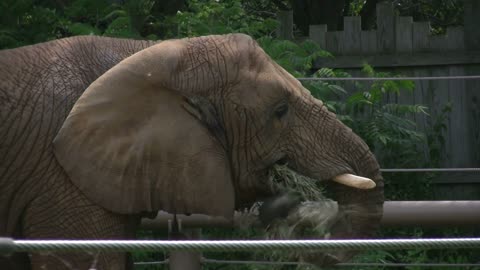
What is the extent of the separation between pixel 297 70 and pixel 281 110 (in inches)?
122

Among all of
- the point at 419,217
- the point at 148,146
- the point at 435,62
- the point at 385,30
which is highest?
the point at 148,146

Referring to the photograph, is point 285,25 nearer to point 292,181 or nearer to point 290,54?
point 290,54

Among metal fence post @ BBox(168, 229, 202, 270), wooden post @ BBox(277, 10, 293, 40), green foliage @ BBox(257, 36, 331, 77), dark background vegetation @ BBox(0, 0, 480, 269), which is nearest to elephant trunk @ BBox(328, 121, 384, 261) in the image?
metal fence post @ BBox(168, 229, 202, 270)

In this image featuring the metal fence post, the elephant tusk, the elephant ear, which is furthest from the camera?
the metal fence post

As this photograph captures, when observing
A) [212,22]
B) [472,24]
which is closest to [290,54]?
[212,22]

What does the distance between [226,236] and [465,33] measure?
308 cm

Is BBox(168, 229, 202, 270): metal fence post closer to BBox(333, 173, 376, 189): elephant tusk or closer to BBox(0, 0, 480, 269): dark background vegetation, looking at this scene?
BBox(0, 0, 480, 269): dark background vegetation

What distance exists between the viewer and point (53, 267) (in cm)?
525

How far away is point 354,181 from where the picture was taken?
527 centimetres

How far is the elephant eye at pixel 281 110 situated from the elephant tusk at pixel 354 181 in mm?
393

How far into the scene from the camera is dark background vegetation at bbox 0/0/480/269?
805 cm

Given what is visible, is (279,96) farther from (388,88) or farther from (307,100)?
(388,88)

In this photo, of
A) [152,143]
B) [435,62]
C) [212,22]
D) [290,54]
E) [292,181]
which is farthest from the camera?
[435,62]

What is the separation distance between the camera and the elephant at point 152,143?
5.27 metres
